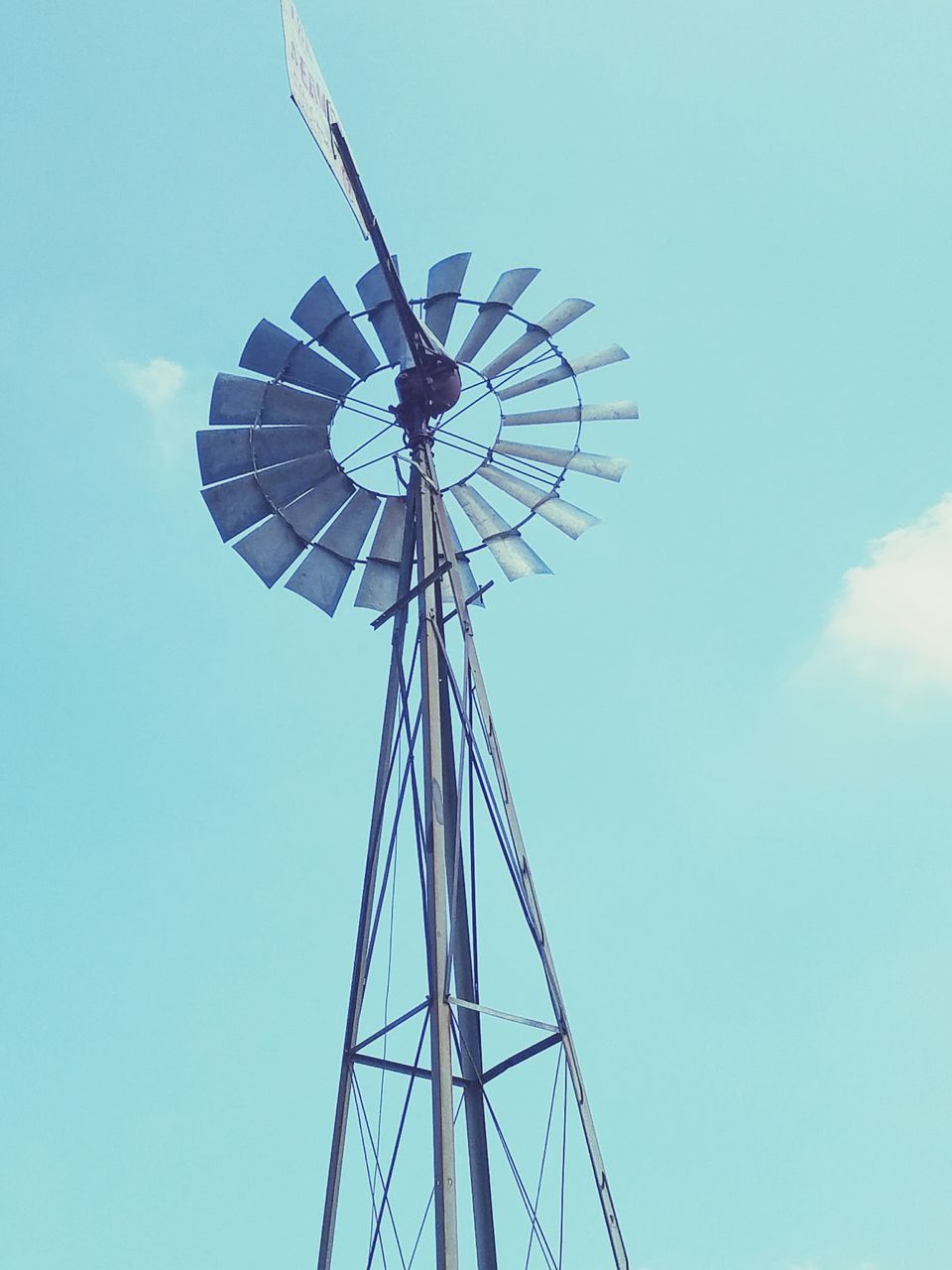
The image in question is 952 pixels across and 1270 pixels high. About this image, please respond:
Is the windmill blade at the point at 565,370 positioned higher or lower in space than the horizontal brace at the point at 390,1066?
higher

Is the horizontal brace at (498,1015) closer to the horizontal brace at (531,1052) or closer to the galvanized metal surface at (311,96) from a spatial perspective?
the horizontal brace at (531,1052)

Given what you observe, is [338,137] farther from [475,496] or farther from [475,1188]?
[475,1188]

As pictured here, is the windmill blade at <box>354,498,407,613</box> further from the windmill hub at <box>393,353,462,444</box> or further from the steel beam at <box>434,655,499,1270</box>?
the steel beam at <box>434,655,499,1270</box>

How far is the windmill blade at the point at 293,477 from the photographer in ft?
33.9

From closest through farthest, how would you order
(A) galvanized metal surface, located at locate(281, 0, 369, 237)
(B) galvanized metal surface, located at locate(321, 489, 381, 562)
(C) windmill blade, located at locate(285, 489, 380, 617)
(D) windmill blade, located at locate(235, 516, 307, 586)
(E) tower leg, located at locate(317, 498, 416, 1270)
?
(E) tower leg, located at locate(317, 498, 416, 1270) → (A) galvanized metal surface, located at locate(281, 0, 369, 237) → (D) windmill blade, located at locate(235, 516, 307, 586) → (C) windmill blade, located at locate(285, 489, 380, 617) → (B) galvanized metal surface, located at locate(321, 489, 381, 562)

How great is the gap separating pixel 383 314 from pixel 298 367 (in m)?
0.79

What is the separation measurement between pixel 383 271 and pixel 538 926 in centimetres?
477

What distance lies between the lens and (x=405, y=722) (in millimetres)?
9625

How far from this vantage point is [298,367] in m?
10.4

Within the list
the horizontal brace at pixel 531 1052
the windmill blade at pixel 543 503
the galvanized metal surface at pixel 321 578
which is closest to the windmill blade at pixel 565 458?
the windmill blade at pixel 543 503

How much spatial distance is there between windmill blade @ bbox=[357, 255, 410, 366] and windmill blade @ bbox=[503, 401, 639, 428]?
101 cm

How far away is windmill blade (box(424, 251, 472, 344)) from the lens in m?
10.8

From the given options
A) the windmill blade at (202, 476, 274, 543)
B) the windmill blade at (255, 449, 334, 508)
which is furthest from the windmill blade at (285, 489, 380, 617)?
the windmill blade at (202, 476, 274, 543)

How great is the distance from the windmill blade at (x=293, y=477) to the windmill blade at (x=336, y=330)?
0.73 m
